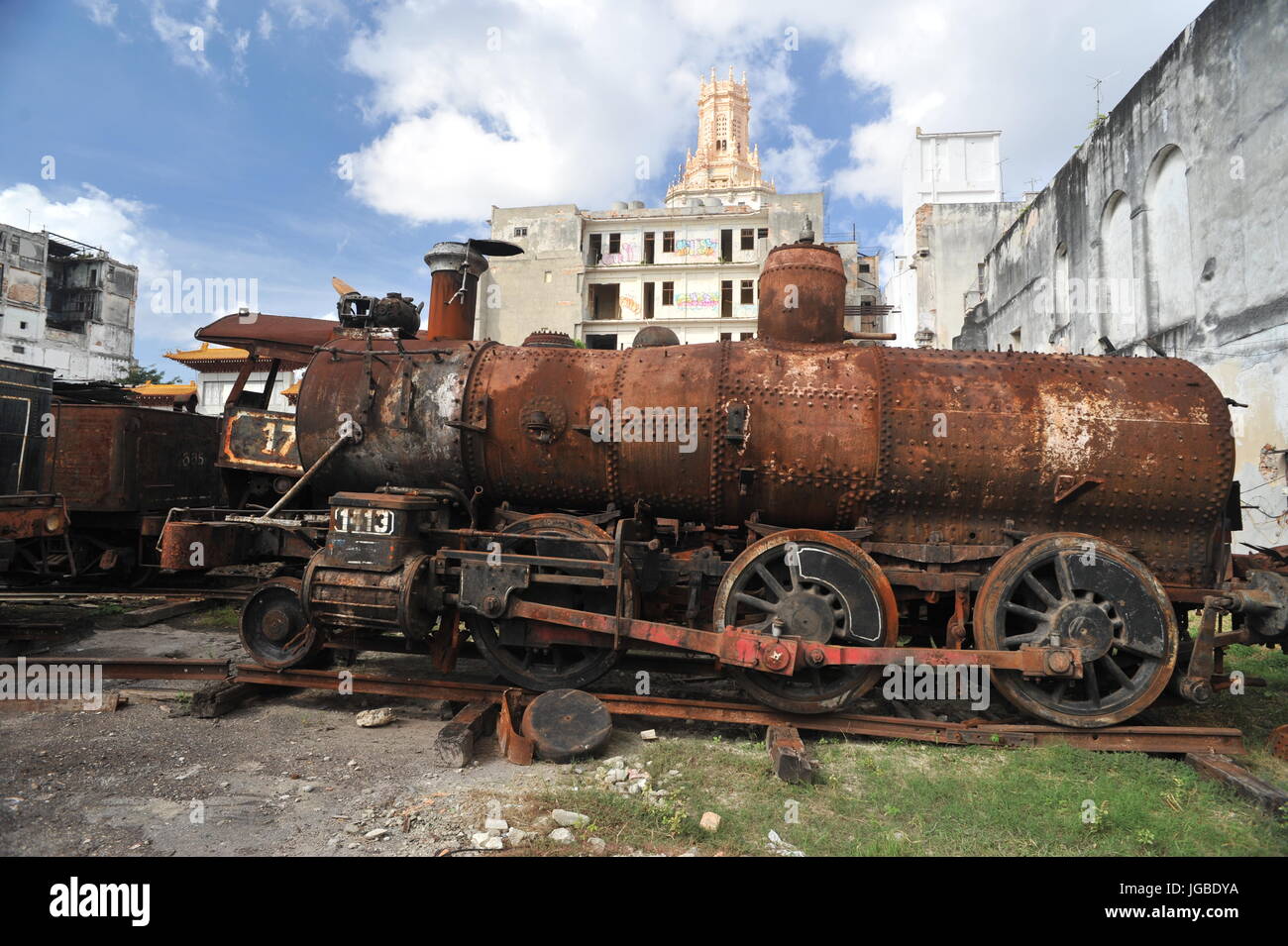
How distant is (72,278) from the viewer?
46.3 metres

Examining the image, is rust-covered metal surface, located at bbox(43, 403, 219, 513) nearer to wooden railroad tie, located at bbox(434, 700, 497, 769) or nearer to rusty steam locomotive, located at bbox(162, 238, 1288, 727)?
rusty steam locomotive, located at bbox(162, 238, 1288, 727)

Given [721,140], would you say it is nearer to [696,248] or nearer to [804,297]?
[696,248]

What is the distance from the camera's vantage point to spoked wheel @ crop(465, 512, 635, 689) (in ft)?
17.6

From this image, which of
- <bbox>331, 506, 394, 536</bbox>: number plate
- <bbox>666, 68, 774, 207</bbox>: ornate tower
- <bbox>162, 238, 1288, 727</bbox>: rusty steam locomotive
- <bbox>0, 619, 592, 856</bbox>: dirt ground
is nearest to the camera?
<bbox>0, 619, 592, 856</bbox>: dirt ground

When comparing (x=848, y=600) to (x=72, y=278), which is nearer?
(x=848, y=600)

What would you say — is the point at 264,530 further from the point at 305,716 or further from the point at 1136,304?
the point at 1136,304

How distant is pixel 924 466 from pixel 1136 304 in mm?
10141

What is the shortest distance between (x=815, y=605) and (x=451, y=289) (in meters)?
4.88

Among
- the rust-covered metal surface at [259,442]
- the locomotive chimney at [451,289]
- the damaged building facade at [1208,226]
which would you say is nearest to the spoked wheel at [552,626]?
the locomotive chimney at [451,289]

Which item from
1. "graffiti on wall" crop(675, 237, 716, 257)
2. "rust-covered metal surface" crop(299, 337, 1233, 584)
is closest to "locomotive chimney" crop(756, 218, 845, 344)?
"rust-covered metal surface" crop(299, 337, 1233, 584)

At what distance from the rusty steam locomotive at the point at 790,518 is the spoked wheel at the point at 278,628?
2cm

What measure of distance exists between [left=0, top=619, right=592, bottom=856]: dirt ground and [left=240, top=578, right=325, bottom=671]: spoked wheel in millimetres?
362

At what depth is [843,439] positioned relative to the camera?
17.1 feet
